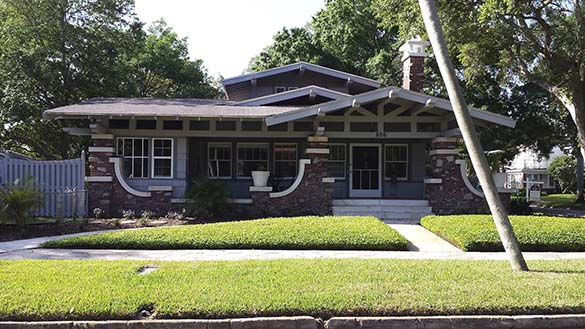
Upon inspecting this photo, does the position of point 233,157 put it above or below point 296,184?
above

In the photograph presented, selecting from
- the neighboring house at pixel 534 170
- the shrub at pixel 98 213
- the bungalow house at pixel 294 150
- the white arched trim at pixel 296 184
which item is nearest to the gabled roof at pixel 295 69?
the bungalow house at pixel 294 150

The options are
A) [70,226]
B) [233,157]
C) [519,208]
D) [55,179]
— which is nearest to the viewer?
[70,226]

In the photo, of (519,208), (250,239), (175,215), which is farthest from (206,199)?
(519,208)

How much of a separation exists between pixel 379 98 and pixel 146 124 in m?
7.57

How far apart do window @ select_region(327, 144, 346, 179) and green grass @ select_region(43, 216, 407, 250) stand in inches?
249

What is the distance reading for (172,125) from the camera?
15867 mm

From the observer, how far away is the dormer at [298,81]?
19.9 meters

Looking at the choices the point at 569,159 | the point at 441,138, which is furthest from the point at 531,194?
the point at 569,159

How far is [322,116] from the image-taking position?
1488cm

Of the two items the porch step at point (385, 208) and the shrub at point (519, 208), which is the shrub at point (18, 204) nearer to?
the porch step at point (385, 208)

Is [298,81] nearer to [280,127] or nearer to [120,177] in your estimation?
[280,127]

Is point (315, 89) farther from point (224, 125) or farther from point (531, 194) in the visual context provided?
point (531, 194)

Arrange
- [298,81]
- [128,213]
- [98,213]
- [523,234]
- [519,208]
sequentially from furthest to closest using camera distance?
[298,81]
[519,208]
[128,213]
[98,213]
[523,234]

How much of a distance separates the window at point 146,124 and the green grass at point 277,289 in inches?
332
